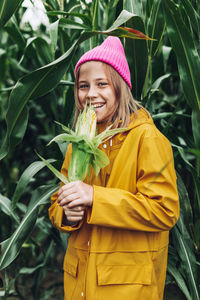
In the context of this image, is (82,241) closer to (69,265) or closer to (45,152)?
(69,265)

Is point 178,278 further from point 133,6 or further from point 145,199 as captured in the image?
point 133,6

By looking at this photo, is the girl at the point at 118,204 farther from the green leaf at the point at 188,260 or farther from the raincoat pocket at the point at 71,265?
the green leaf at the point at 188,260

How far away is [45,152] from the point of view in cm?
140

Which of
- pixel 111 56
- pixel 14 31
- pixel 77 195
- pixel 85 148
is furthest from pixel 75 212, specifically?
pixel 14 31

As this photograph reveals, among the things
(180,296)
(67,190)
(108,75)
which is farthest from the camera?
(180,296)

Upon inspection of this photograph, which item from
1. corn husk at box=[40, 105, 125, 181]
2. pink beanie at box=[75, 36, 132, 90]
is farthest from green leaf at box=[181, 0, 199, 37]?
corn husk at box=[40, 105, 125, 181]

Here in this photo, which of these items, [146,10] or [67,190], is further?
[146,10]

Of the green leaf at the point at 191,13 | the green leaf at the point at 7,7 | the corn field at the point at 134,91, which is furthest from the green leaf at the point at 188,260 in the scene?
the green leaf at the point at 7,7

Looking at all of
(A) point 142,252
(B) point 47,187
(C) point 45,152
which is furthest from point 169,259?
(C) point 45,152

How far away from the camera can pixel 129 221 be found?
0.84 meters

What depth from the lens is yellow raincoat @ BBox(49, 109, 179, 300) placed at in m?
0.84

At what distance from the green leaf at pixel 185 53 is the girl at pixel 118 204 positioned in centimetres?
17

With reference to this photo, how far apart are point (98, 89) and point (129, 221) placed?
1.19ft

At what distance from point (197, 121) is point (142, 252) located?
442 mm
